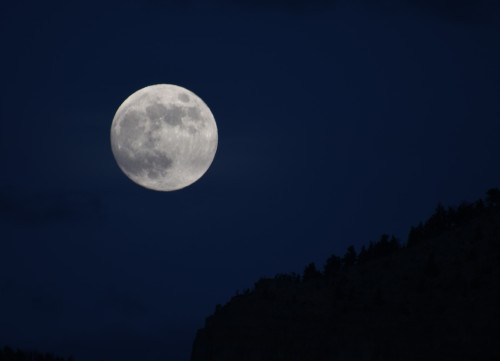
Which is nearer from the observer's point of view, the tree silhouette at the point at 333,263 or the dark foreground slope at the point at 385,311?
the dark foreground slope at the point at 385,311

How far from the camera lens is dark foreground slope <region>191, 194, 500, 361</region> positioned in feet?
180

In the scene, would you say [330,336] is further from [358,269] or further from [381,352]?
[358,269]

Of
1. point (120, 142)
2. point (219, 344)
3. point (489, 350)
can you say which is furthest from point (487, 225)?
point (120, 142)

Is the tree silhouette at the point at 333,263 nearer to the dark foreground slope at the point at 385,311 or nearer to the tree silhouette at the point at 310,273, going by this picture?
the tree silhouette at the point at 310,273

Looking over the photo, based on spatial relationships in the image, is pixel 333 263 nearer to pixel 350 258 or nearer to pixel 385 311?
pixel 350 258

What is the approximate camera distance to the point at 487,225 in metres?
65.6

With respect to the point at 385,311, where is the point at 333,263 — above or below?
above

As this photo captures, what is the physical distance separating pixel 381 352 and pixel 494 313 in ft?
22.1

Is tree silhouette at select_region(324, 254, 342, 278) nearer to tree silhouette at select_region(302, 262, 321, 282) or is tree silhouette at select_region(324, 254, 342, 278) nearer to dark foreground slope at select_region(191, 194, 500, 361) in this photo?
tree silhouette at select_region(302, 262, 321, 282)

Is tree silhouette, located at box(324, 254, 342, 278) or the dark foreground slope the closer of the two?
the dark foreground slope

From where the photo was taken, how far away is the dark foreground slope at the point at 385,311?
54.8 metres

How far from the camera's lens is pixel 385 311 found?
57.6 m

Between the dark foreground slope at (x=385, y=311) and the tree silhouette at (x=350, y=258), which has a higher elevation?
the tree silhouette at (x=350, y=258)

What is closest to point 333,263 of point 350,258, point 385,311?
point 350,258
